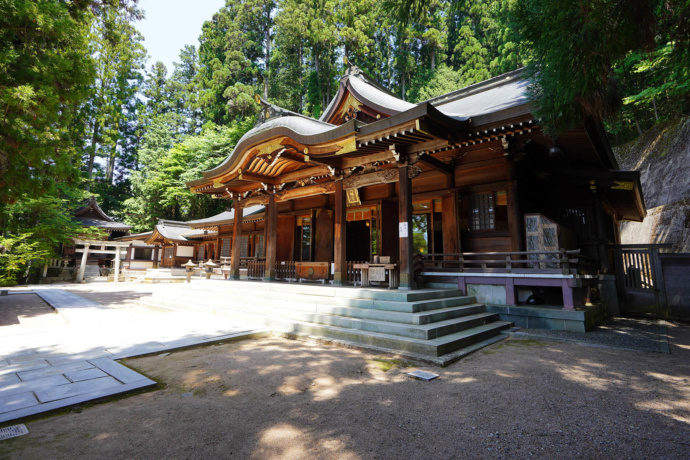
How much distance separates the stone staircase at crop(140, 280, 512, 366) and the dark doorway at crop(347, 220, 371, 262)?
4872 mm

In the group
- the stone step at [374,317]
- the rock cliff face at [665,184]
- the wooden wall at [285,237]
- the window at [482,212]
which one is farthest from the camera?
the rock cliff face at [665,184]

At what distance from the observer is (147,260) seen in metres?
33.3

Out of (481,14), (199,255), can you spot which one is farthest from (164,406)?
(481,14)

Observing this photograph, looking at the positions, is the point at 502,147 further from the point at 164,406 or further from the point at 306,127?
the point at 164,406

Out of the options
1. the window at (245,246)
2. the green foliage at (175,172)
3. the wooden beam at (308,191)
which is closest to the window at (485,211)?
the wooden beam at (308,191)

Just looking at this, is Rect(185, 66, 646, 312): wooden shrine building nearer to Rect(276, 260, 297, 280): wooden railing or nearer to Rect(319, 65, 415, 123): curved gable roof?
Rect(319, 65, 415, 123): curved gable roof

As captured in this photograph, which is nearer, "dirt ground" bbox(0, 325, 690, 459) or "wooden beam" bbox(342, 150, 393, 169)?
"dirt ground" bbox(0, 325, 690, 459)

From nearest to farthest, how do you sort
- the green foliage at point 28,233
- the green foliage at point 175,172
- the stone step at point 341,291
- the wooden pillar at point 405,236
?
the stone step at point 341,291 → the wooden pillar at point 405,236 → the green foliage at point 28,233 → the green foliage at point 175,172

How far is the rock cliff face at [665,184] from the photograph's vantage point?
1491 centimetres

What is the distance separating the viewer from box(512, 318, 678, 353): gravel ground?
17.6ft

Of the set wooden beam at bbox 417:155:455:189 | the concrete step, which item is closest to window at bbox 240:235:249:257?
the concrete step

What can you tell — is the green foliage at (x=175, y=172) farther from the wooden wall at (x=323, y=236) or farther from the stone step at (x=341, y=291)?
the stone step at (x=341, y=291)

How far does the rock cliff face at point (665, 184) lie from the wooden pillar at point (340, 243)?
15.5 metres

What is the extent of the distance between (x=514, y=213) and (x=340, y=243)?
171 inches
